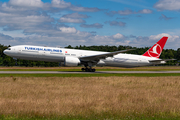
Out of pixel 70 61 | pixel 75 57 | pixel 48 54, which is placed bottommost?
pixel 70 61

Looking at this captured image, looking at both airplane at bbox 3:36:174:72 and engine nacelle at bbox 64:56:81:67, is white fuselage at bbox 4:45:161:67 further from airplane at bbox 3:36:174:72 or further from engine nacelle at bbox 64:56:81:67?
engine nacelle at bbox 64:56:81:67

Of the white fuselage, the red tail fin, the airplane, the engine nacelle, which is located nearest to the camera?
the white fuselage

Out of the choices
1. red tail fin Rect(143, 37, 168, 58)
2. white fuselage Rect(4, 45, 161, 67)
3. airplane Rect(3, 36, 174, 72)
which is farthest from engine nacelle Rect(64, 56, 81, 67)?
red tail fin Rect(143, 37, 168, 58)

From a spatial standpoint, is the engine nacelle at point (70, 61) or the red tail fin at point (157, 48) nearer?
the engine nacelle at point (70, 61)

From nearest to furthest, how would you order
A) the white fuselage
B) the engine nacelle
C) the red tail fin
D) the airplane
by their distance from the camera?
the white fuselage → the airplane → the engine nacelle → the red tail fin

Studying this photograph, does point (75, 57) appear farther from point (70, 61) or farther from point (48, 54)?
point (48, 54)

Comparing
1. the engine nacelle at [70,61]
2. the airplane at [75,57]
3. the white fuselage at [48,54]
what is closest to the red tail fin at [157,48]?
the airplane at [75,57]

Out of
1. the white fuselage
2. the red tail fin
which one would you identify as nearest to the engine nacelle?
the white fuselage

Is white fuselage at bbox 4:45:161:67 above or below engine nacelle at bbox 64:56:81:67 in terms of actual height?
above

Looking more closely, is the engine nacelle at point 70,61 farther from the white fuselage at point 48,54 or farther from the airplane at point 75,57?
the white fuselage at point 48,54

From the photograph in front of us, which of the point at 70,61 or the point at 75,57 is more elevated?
the point at 75,57

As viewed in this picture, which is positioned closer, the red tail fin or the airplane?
the airplane

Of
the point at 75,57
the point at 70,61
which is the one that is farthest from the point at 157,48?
the point at 70,61

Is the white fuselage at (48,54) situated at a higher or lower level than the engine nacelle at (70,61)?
higher
